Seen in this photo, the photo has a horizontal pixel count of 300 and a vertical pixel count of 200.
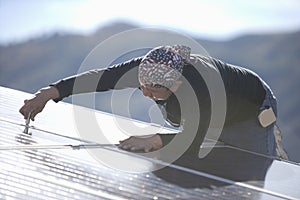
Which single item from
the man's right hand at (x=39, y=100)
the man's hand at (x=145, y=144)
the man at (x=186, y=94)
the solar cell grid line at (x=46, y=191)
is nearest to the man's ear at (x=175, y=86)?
the man at (x=186, y=94)

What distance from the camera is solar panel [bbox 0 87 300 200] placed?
1.27 meters

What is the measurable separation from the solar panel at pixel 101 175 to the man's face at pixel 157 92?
8.2 inches

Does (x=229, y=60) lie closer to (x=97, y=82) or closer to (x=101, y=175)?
(x=97, y=82)

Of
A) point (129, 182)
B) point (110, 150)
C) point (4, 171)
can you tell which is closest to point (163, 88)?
point (110, 150)

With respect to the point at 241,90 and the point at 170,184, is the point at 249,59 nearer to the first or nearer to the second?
the point at 241,90

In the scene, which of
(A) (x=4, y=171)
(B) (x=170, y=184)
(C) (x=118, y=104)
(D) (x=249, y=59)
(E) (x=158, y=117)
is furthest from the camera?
(D) (x=249, y=59)

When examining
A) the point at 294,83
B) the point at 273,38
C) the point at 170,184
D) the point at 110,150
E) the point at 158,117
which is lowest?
the point at 170,184

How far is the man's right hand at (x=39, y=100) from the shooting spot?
215 centimetres

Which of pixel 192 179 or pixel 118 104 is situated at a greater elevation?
pixel 118 104

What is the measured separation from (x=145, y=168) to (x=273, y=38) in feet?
30.1

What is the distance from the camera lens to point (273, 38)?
34.3ft

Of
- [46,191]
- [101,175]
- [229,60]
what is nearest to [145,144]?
[101,175]

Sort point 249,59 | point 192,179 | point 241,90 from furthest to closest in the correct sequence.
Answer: point 249,59
point 241,90
point 192,179

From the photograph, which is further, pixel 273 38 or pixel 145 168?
pixel 273 38
